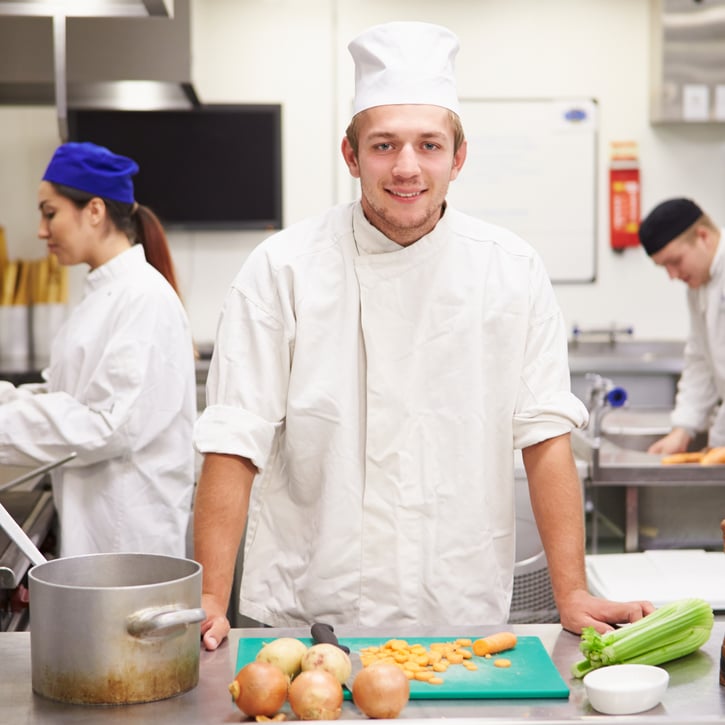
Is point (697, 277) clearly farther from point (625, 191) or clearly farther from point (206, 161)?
point (206, 161)

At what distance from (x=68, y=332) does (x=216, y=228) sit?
7.80 ft

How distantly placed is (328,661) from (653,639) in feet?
1.28

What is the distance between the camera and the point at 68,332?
247 cm

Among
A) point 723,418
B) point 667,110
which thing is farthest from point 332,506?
point 667,110

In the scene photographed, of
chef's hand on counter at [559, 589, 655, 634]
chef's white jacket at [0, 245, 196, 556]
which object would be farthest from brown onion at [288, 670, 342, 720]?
chef's white jacket at [0, 245, 196, 556]

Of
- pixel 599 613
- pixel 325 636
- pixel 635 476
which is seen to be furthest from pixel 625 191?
pixel 325 636

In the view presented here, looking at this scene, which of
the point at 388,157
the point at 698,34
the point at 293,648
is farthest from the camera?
the point at 698,34

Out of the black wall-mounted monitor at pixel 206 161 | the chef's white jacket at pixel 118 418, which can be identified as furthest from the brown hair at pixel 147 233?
the black wall-mounted monitor at pixel 206 161

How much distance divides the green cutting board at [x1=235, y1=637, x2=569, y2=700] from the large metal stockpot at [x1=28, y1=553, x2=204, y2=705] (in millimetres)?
141

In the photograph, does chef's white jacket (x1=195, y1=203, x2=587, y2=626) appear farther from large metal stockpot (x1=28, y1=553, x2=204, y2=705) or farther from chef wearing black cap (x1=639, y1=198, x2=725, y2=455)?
chef wearing black cap (x1=639, y1=198, x2=725, y2=455)

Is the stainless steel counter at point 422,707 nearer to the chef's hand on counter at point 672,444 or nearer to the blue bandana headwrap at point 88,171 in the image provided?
the blue bandana headwrap at point 88,171

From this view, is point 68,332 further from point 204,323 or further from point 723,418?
point 204,323

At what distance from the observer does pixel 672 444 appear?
3.22 meters

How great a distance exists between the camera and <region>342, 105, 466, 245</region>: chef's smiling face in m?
1.53
